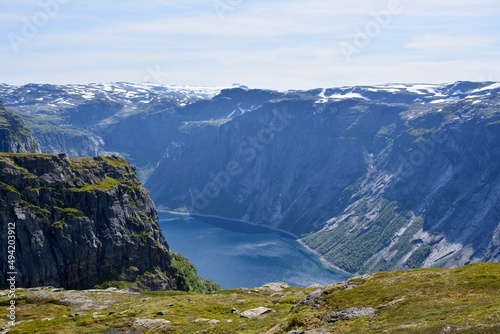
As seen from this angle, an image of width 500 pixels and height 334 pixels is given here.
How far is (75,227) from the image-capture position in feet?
497

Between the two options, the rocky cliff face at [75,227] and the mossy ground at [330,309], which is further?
the rocky cliff face at [75,227]

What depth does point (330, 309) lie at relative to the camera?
56.7 meters

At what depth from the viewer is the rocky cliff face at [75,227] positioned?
139625mm

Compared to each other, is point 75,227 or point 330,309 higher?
point 75,227

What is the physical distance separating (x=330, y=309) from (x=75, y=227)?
11360cm

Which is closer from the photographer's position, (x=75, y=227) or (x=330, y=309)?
(x=330, y=309)

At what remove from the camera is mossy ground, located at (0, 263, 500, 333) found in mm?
45562

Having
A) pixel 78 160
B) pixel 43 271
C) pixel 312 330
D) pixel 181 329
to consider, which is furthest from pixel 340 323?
pixel 78 160

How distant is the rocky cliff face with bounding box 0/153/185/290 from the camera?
458ft

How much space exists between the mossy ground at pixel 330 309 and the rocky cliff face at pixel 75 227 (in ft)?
144

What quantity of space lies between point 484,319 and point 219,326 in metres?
34.8

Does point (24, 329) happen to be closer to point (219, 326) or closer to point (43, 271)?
point (219, 326)

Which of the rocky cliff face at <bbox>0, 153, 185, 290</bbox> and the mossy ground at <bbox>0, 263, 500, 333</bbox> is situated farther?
the rocky cliff face at <bbox>0, 153, 185, 290</bbox>

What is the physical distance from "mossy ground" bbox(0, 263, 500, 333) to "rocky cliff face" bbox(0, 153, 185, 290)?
44.0 m
